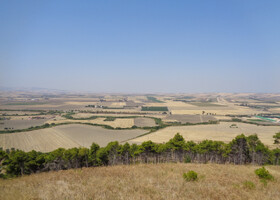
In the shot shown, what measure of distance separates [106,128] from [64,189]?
64595 mm

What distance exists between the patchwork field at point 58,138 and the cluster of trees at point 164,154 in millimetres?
17064

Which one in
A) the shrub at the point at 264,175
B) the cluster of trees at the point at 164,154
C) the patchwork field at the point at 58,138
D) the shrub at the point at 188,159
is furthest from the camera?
the patchwork field at the point at 58,138

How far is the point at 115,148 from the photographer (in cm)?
3294

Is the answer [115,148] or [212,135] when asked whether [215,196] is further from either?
[212,135]

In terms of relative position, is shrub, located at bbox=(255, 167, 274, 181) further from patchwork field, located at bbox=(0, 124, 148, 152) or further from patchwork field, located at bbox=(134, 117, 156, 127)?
patchwork field, located at bbox=(134, 117, 156, 127)

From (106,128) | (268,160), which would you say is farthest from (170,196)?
(106,128)

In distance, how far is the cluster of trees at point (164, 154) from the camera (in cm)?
2981

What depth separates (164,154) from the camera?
34625mm

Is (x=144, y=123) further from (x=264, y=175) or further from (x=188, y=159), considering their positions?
(x=264, y=175)

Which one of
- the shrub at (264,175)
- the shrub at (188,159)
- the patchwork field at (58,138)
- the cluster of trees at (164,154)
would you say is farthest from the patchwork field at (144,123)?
the shrub at (264,175)

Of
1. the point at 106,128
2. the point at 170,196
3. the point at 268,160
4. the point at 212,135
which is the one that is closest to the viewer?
the point at 170,196

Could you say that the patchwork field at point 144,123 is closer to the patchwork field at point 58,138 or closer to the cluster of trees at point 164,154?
the patchwork field at point 58,138

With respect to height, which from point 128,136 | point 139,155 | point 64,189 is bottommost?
point 128,136

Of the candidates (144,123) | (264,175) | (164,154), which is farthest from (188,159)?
(144,123)
